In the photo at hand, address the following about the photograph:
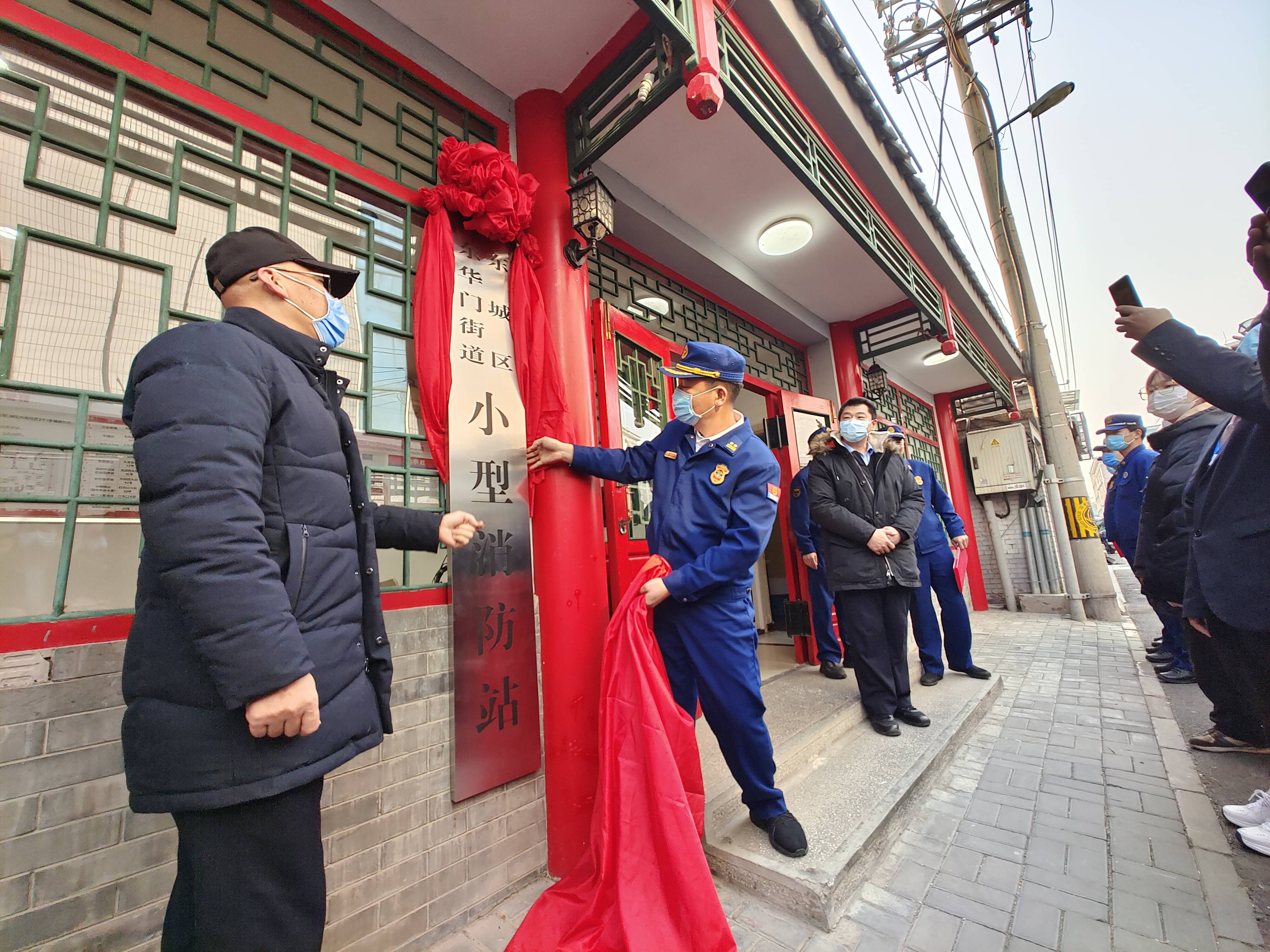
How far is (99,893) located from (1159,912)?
9.88 ft

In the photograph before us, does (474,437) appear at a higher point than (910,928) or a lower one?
higher

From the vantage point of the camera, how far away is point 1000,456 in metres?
8.93

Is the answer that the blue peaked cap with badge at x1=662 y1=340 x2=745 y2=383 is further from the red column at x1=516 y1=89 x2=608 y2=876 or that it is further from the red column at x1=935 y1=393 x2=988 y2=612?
the red column at x1=935 y1=393 x2=988 y2=612

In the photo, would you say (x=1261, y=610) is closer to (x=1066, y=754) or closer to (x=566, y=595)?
(x=1066, y=754)

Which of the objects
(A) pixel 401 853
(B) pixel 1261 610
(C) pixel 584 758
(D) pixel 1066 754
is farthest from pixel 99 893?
(D) pixel 1066 754

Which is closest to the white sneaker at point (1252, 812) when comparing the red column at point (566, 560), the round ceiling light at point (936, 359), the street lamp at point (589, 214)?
the red column at point (566, 560)

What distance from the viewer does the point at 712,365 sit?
2.18 m

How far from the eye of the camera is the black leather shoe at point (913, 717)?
9.52 feet

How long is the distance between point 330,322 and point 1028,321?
10.2 meters

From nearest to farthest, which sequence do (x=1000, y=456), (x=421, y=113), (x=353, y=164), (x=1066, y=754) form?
(x=353, y=164) → (x=421, y=113) → (x=1066, y=754) → (x=1000, y=456)

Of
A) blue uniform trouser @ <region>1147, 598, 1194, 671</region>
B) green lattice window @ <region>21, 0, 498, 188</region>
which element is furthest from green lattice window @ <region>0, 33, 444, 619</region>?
blue uniform trouser @ <region>1147, 598, 1194, 671</region>

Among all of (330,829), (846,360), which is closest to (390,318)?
(330,829)

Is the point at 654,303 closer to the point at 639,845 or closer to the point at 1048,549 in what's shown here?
the point at 639,845

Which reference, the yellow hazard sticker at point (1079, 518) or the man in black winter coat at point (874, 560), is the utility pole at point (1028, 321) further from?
→ the man in black winter coat at point (874, 560)
